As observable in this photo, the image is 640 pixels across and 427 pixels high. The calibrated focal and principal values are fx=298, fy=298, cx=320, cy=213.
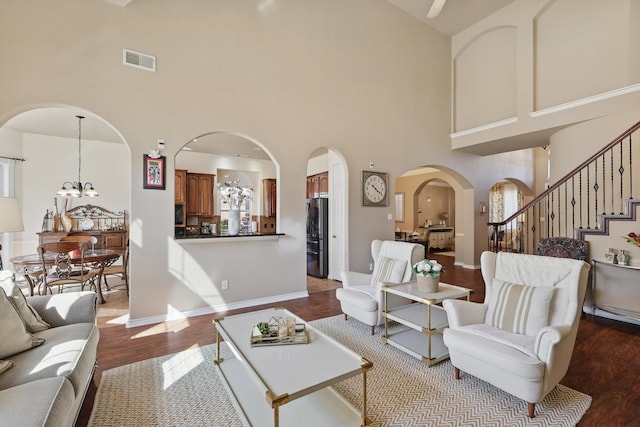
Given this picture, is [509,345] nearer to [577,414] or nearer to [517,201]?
[577,414]

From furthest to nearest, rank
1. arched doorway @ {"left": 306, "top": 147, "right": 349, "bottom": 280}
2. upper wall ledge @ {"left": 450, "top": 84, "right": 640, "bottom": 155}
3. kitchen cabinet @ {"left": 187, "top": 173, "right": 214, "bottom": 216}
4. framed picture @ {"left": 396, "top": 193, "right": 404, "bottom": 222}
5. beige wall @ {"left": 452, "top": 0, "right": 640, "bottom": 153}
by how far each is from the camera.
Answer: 1. framed picture @ {"left": 396, "top": 193, "right": 404, "bottom": 222}
2. kitchen cabinet @ {"left": 187, "top": 173, "right": 214, "bottom": 216}
3. arched doorway @ {"left": 306, "top": 147, "right": 349, "bottom": 280}
4. beige wall @ {"left": 452, "top": 0, "right": 640, "bottom": 153}
5. upper wall ledge @ {"left": 450, "top": 84, "right": 640, "bottom": 155}

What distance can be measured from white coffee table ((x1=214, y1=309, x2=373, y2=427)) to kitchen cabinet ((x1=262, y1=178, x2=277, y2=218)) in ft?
21.7

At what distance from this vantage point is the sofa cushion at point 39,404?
1.24 metres

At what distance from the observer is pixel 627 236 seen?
12.0 ft

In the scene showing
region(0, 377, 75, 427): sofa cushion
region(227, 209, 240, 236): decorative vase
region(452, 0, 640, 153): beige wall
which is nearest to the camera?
region(0, 377, 75, 427): sofa cushion

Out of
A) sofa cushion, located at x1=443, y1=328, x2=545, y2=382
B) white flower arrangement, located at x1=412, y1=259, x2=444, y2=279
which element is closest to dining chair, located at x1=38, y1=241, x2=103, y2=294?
white flower arrangement, located at x1=412, y1=259, x2=444, y2=279

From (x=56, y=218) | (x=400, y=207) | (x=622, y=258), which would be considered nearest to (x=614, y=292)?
(x=622, y=258)

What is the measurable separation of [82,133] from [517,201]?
1374 centimetres

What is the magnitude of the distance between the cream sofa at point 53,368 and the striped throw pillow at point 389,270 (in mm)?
2840

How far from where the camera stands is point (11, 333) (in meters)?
1.84

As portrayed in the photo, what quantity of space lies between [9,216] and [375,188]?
476cm

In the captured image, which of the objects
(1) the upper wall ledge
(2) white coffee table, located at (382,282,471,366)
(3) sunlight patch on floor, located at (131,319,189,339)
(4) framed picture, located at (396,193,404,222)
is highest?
(1) the upper wall ledge

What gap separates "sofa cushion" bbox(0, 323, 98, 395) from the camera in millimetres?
1625

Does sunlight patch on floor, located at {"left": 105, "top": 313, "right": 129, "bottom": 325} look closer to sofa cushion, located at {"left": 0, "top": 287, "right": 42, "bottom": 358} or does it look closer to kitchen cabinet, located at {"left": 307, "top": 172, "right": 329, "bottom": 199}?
sofa cushion, located at {"left": 0, "top": 287, "right": 42, "bottom": 358}
